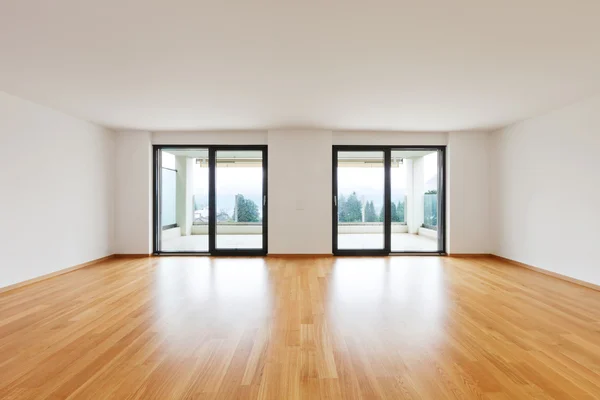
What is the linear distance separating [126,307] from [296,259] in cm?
350

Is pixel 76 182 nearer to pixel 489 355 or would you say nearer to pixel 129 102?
pixel 129 102

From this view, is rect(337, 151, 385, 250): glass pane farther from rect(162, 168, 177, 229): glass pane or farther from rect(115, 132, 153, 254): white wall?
rect(162, 168, 177, 229): glass pane

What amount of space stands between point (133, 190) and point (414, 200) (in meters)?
6.71

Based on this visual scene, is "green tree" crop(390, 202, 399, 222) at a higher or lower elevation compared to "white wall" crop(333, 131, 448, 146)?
lower

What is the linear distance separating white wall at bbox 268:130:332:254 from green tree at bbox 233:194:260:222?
0.43 meters

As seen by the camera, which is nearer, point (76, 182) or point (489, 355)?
point (489, 355)

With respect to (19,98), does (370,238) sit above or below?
below

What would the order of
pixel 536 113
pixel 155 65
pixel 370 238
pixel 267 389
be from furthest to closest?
pixel 370 238
pixel 536 113
pixel 155 65
pixel 267 389

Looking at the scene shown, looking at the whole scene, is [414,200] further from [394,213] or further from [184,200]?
[184,200]

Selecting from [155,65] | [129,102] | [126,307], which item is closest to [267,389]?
[126,307]

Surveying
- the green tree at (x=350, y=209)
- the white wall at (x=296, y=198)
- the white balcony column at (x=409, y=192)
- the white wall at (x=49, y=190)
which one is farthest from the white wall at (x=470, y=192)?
the white wall at (x=49, y=190)

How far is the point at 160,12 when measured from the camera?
8.19 feet

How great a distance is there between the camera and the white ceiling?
2502mm

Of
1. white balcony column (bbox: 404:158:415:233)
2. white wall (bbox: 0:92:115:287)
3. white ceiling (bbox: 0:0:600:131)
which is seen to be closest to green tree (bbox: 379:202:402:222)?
white balcony column (bbox: 404:158:415:233)
